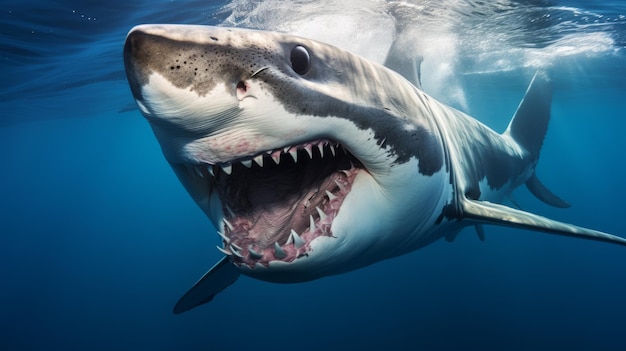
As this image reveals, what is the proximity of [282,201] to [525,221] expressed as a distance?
1.80 meters

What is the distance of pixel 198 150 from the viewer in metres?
1.40

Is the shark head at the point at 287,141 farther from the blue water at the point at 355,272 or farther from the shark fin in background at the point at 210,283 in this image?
the blue water at the point at 355,272

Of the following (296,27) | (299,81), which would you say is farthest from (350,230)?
(296,27)

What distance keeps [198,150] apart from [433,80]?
17845mm

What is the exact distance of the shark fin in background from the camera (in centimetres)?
356

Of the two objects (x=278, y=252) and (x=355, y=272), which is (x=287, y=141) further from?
(x=355, y=272)

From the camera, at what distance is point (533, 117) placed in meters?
6.64

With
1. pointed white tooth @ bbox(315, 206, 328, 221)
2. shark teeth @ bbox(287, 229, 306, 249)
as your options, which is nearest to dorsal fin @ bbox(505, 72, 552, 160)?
pointed white tooth @ bbox(315, 206, 328, 221)

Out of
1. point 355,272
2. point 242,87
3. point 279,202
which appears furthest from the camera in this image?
point 355,272


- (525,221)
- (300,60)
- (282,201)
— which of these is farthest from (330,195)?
(525,221)

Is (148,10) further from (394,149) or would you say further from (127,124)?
(127,124)

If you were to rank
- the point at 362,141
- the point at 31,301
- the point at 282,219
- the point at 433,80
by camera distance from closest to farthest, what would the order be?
the point at 362,141 < the point at 282,219 < the point at 433,80 < the point at 31,301

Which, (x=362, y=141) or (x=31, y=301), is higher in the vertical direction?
(x=362, y=141)

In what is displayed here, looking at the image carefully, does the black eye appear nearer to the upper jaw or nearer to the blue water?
the upper jaw
